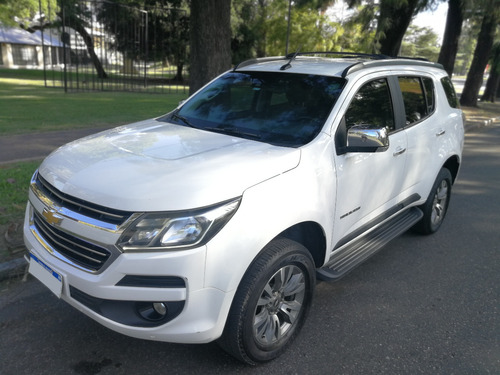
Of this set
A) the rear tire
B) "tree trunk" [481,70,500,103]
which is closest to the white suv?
the rear tire

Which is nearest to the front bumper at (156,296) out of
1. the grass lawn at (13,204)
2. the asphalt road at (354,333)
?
the asphalt road at (354,333)

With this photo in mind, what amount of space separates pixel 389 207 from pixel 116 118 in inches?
351

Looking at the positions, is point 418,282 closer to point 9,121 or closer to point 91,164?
point 91,164

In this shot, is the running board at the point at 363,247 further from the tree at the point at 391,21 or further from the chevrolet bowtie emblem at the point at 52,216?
the tree at the point at 391,21

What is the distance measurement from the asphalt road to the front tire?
0.54 feet

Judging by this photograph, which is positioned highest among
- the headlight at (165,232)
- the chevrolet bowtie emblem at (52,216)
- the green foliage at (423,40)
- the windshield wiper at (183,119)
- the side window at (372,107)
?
the green foliage at (423,40)

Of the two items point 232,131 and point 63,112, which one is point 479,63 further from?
point 232,131

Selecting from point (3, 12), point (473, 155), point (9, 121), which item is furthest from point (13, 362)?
point (3, 12)

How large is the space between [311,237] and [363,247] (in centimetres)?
78

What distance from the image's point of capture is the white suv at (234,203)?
2229 mm

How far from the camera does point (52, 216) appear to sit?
252cm

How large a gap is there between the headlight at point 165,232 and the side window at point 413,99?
2.56m

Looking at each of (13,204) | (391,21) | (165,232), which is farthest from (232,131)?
(391,21)

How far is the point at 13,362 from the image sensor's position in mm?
2699
